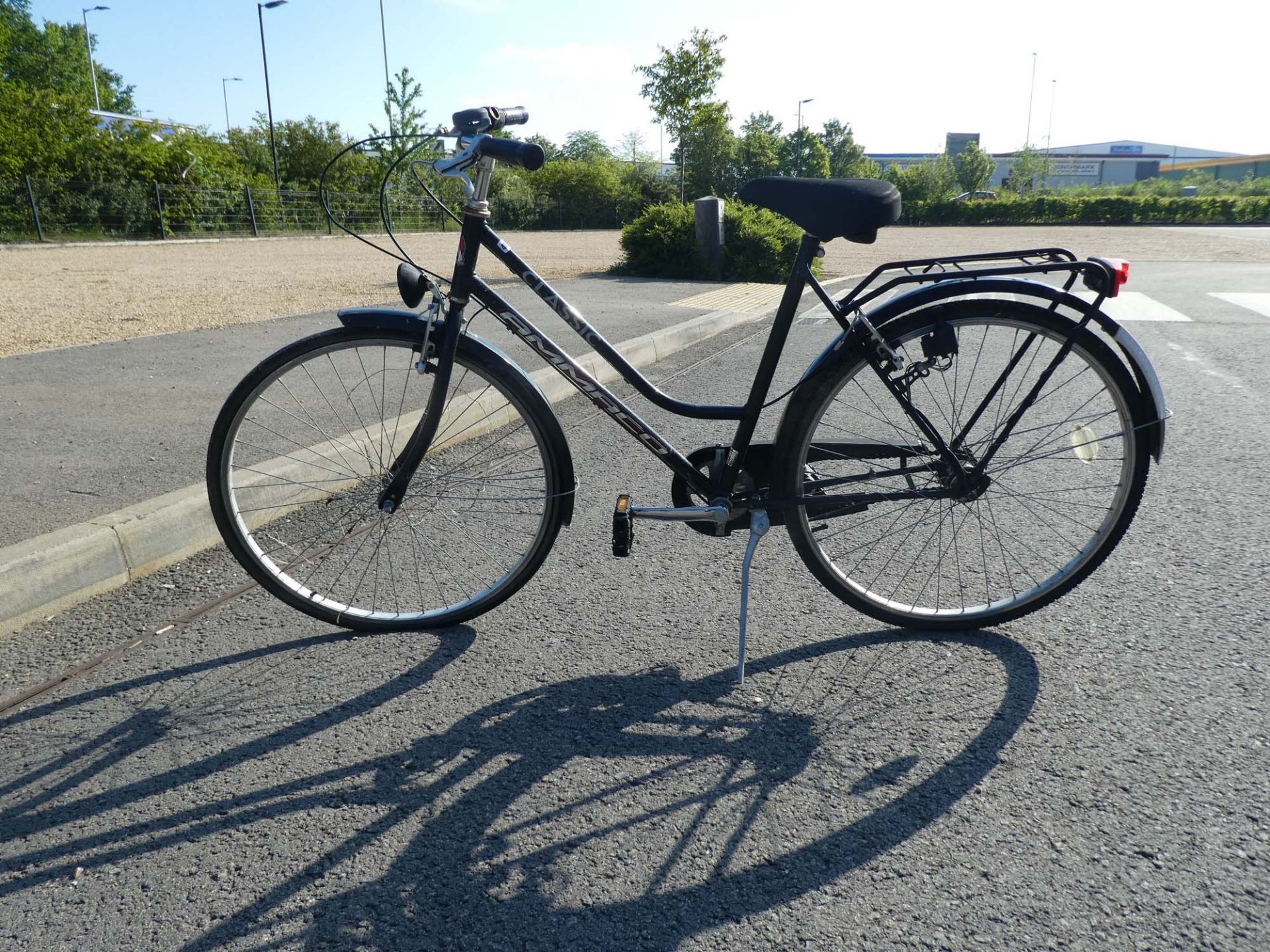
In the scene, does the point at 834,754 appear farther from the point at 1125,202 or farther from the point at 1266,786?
the point at 1125,202

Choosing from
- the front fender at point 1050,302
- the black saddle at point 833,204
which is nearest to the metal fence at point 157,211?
the black saddle at point 833,204

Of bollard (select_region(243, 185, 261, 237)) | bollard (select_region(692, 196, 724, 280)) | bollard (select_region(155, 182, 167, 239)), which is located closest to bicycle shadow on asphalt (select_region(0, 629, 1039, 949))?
bollard (select_region(692, 196, 724, 280))

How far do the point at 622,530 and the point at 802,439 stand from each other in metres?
0.61

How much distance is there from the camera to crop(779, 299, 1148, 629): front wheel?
2695 millimetres

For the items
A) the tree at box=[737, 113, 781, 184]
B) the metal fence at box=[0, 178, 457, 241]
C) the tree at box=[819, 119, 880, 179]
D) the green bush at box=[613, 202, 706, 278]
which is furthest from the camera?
the tree at box=[819, 119, 880, 179]

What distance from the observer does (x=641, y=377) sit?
2994mm

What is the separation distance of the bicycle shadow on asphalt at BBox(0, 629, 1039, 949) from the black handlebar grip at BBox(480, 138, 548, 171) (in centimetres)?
146

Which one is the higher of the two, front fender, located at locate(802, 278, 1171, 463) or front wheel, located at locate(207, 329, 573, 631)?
front fender, located at locate(802, 278, 1171, 463)

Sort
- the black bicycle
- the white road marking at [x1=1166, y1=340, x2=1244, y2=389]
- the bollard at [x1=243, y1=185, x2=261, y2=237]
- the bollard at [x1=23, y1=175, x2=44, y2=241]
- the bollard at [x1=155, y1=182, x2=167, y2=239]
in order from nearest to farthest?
the black bicycle → the white road marking at [x1=1166, y1=340, x2=1244, y2=389] → the bollard at [x1=23, y1=175, x2=44, y2=241] → the bollard at [x1=155, y1=182, x2=167, y2=239] → the bollard at [x1=243, y1=185, x2=261, y2=237]

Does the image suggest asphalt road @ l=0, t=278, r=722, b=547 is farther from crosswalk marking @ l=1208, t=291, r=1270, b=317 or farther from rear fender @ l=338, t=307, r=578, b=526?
crosswalk marking @ l=1208, t=291, r=1270, b=317

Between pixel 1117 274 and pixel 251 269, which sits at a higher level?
pixel 1117 274

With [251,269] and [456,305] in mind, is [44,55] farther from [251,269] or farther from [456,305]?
[456,305]

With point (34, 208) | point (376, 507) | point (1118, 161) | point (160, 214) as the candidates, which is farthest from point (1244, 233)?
point (1118, 161)

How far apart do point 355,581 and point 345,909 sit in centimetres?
157
